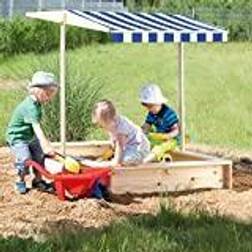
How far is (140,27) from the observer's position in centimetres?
898

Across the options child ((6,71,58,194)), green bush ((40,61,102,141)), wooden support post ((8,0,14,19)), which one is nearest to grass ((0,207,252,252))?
child ((6,71,58,194))

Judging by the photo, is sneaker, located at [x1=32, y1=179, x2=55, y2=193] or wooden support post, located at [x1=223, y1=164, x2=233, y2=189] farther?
wooden support post, located at [x1=223, y1=164, x2=233, y2=189]

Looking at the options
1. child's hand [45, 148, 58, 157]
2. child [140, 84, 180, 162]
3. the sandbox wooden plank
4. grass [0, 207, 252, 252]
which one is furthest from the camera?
child [140, 84, 180, 162]

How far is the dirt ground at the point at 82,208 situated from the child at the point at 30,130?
21 centimetres

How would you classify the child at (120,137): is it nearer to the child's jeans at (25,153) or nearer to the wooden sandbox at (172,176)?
the wooden sandbox at (172,176)

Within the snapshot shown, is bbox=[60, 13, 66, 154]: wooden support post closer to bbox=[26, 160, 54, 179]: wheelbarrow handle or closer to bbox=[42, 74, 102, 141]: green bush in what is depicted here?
bbox=[26, 160, 54, 179]: wheelbarrow handle

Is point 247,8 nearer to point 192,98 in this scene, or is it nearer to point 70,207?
point 192,98

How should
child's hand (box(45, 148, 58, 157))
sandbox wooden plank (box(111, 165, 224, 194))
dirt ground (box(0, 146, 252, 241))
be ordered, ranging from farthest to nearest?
sandbox wooden plank (box(111, 165, 224, 194)) < child's hand (box(45, 148, 58, 157)) < dirt ground (box(0, 146, 252, 241))

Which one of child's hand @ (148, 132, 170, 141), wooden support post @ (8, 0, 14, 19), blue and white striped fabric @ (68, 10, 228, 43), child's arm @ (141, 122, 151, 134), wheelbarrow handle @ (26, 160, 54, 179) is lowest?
wheelbarrow handle @ (26, 160, 54, 179)

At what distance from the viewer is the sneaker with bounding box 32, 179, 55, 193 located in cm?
859

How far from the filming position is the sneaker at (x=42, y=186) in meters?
8.59

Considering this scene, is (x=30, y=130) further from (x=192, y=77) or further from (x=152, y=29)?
(x=192, y=77)

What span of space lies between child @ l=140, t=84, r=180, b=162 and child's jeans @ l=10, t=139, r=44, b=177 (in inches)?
41.6

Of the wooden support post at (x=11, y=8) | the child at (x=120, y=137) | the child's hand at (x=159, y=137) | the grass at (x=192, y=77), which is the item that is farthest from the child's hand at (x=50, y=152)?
the wooden support post at (x=11, y=8)
